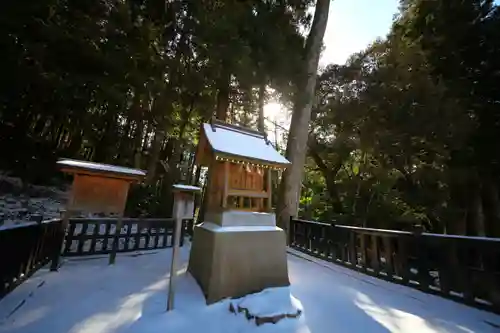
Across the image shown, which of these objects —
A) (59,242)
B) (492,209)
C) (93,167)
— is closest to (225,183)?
(93,167)

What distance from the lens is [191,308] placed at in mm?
3178

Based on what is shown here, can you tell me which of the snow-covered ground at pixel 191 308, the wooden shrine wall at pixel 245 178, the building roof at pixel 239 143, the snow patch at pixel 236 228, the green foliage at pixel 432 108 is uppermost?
the green foliage at pixel 432 108

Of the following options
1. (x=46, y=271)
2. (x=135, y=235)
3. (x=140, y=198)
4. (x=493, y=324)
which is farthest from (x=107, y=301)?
(x=140, y=198)

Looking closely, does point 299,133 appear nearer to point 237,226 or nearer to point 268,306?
point 237,226

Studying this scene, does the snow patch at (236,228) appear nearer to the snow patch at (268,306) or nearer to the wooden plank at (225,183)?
the wooden plank at (225,183)

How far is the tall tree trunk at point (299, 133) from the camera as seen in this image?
780cm

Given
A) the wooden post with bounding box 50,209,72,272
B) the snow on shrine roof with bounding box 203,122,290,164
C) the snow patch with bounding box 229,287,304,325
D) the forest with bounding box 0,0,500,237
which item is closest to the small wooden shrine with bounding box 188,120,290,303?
the snow on shrine roof with bounding box 203,122,290,164

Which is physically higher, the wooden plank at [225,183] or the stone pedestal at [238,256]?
the wooden plank at [225,183]

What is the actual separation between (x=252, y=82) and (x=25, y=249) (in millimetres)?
6315

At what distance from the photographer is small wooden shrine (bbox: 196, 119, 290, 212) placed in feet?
12.8

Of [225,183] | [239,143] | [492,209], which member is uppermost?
[239,143]

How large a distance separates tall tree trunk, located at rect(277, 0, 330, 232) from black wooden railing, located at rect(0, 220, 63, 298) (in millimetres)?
5204

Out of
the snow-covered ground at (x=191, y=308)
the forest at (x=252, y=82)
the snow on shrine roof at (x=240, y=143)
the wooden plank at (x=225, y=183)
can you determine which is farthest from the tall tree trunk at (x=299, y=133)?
the wooden plank at (x=225, y=183)

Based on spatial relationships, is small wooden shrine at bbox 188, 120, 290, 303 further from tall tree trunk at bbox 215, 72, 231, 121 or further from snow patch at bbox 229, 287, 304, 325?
tall tree trunk at bbox 215, 72, 231, 121
